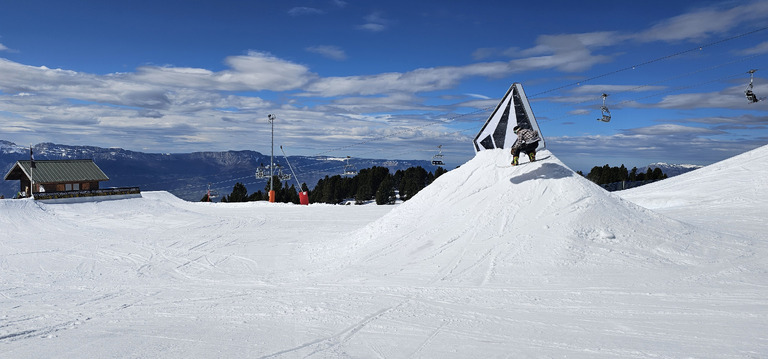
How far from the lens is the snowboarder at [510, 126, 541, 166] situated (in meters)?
18.6

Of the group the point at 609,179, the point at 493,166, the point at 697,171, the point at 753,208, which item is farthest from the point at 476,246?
the point at 609,179

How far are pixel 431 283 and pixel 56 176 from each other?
138 feet

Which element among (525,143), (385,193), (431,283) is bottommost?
(431,283)

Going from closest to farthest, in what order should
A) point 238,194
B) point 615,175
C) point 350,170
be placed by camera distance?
point 350,170 → point 238,194 → point 615,175

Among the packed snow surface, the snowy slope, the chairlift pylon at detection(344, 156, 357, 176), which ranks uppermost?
the chairlift pylon at detection(344, 156, 357, 176)

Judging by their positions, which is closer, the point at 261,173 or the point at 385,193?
the point at 261,173

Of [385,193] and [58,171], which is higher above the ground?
[58,171]

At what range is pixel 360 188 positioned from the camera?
70.8 meters

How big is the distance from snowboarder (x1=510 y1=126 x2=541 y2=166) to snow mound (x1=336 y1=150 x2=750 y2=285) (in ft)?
2.62

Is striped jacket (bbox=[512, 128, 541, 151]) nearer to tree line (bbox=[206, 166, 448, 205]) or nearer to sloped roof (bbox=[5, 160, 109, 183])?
sloped roof (bbox=[5, 160, 109, 183])

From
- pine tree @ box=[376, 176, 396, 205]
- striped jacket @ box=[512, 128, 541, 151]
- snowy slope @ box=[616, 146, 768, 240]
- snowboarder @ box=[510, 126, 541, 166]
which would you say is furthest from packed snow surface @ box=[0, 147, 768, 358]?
pine tree @ box=[376, 176, 396, 205]

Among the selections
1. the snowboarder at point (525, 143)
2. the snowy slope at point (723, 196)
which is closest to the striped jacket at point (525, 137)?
the snowboarder at point (525, 143)

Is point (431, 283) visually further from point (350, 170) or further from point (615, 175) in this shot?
point (615, 175)

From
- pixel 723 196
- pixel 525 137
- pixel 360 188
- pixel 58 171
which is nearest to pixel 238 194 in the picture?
pixel 360 188
